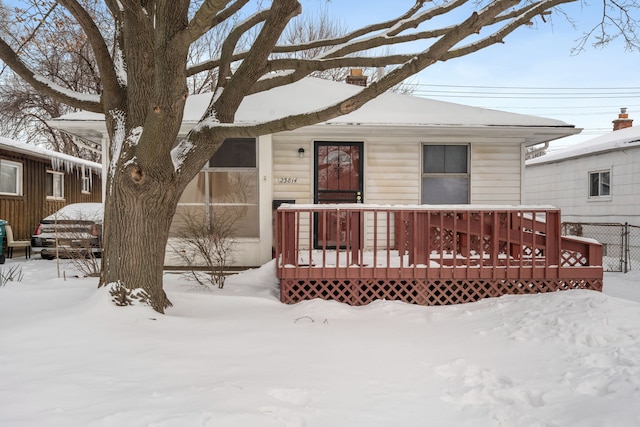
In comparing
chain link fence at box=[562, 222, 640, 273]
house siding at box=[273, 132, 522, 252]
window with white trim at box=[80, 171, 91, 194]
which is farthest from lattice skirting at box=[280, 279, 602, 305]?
window with white trim at box=[80, 171, 91, 194]

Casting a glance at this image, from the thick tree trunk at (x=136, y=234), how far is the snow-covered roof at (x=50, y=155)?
29.5 feet

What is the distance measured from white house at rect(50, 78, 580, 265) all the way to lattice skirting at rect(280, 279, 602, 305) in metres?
2.46

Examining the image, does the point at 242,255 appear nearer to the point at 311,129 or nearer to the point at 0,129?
the point at 311,129

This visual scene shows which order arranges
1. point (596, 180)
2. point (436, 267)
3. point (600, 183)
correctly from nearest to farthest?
point (436, 267) → point (600, 183) → point (596, 180)

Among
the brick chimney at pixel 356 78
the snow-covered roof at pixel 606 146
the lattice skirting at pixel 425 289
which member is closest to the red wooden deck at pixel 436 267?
the lattice skirting at pixel 425 289

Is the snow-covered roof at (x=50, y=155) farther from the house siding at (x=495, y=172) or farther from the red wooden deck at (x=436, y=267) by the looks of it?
the house siding at (x=495, y=172)

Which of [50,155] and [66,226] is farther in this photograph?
[50,155]

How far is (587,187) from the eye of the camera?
1245 cm

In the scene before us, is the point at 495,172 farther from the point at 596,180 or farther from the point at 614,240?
the point at 596,180

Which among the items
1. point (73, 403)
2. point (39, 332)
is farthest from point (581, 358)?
point (39, 332)

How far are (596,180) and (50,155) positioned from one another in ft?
54.8

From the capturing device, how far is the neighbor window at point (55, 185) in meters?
14.0

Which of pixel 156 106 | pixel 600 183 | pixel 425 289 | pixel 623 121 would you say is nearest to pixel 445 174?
pixel 425 289

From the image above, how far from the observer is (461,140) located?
7.96 meters
